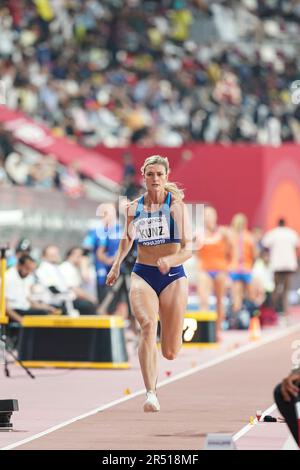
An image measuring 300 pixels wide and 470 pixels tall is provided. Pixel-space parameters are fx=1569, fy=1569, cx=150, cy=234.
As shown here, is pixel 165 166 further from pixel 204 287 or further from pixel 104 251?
pixel 204 287

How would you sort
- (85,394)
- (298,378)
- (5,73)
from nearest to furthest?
(298,378) → (85,394) → (5,73)

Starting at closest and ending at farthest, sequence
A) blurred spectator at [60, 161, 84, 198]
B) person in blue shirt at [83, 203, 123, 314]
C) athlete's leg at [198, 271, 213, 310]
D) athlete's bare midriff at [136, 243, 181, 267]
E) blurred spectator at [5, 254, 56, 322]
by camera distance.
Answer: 1. athlete's bare midriff at [136, 243, 181, 267]
2. blurred spectator at [5, 254, 56, 322]
3. person in blue shirt at [83, 203, 123, 314]
4. athlete's leg at [198, 271, 213, 310]
5. blurred spectator at [60, 161, 84, 198]

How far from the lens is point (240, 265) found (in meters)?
27.5

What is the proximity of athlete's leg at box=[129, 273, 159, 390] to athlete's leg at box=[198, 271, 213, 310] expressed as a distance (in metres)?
11.6

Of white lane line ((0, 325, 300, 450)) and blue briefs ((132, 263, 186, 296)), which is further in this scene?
blue briefs ((132, 263, 186, 296))

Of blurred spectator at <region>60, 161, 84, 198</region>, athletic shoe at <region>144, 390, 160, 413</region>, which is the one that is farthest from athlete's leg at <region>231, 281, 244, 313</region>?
athletic shoe at <region>144, 390, 160, 413</region>

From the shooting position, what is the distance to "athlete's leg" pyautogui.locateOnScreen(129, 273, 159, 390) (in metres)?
12.5

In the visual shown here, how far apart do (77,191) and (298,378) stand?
20.3 meters

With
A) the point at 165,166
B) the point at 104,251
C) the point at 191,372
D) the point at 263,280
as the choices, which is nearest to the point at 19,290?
the point at 191,372

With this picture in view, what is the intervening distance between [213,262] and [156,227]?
1197cm

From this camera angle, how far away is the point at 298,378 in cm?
855

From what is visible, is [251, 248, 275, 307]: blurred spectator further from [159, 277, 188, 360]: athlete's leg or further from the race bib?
the race bib

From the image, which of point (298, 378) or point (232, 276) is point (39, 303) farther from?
point (298, 378)
